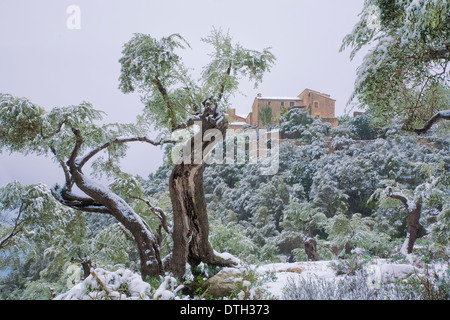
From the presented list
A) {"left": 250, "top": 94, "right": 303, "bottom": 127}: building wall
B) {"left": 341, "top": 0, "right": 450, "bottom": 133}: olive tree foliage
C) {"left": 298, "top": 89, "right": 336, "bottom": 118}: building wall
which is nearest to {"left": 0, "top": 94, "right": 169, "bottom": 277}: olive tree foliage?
{"left": 341, "top": 0, "right": 450, "bottom": 133}: olive tree foliage

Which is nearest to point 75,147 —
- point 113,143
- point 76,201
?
point 113,143

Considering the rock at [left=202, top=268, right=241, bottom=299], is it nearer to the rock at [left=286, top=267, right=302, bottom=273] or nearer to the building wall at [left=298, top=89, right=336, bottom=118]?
the rock at [left=286, top=267, right=302, bottom=273]

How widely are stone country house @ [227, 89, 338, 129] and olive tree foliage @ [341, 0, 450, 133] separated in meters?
4.91

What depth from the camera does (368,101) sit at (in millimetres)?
3221

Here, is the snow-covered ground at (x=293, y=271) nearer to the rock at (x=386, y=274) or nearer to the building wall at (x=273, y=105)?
the rock at (x=386, y=274)

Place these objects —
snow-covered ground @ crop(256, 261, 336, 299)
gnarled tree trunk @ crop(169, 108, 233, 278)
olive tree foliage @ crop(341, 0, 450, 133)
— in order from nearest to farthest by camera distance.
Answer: olive tree foliage @ crop(341, 0, 450, 133)
snow-covered ground @ crop(256, 261, 336, 299)
gnarled tree trunk @ crop(169, 108, 233, 278)

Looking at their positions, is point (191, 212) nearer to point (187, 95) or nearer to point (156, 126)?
point (156, 126)

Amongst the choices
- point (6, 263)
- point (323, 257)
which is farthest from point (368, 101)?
point (323, 257)

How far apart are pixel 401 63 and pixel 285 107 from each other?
6.70 m

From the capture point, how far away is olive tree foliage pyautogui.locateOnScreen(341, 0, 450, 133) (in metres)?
2.71

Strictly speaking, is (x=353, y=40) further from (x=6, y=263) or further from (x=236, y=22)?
(x=6, y=263)

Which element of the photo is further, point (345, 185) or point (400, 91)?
point (345, 185)

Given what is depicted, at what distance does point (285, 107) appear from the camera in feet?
31.6
